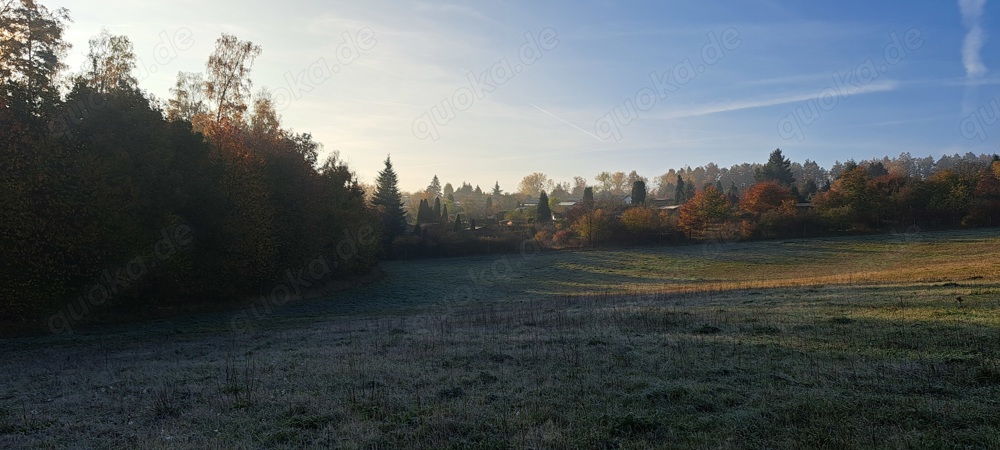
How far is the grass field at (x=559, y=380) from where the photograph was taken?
696cm

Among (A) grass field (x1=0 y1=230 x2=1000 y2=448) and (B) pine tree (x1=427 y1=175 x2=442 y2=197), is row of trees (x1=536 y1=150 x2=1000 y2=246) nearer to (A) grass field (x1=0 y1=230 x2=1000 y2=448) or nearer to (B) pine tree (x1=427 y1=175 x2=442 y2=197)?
(A) grass field (x1=0 y1=230 x2=1000 y2=448)

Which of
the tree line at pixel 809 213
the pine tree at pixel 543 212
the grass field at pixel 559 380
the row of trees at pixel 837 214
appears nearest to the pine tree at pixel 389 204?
the tree line at pixel 809 213

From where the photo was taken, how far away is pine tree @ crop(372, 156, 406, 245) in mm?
78500

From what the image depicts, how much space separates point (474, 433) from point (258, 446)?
2936 mm

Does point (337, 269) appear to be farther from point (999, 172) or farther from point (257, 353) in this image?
point (999, 172)

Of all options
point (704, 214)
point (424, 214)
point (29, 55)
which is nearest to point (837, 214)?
point (704, 214)

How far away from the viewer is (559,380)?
390 inches

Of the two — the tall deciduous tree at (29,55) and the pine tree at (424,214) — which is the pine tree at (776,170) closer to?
the pine tree at (424,214)

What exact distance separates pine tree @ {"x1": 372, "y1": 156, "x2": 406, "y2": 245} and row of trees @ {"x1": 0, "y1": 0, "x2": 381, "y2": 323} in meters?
34.9

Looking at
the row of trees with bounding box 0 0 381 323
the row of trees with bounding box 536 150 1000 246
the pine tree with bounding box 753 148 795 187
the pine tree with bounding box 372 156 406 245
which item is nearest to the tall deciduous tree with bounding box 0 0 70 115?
the row of trees with bounding box 0 0 381 323

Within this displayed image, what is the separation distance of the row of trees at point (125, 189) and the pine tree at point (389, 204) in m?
34.9

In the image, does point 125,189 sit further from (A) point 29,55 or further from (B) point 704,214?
(B) point 704,214

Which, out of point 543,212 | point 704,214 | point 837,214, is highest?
point 543,212

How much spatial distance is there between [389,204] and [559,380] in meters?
77.1
